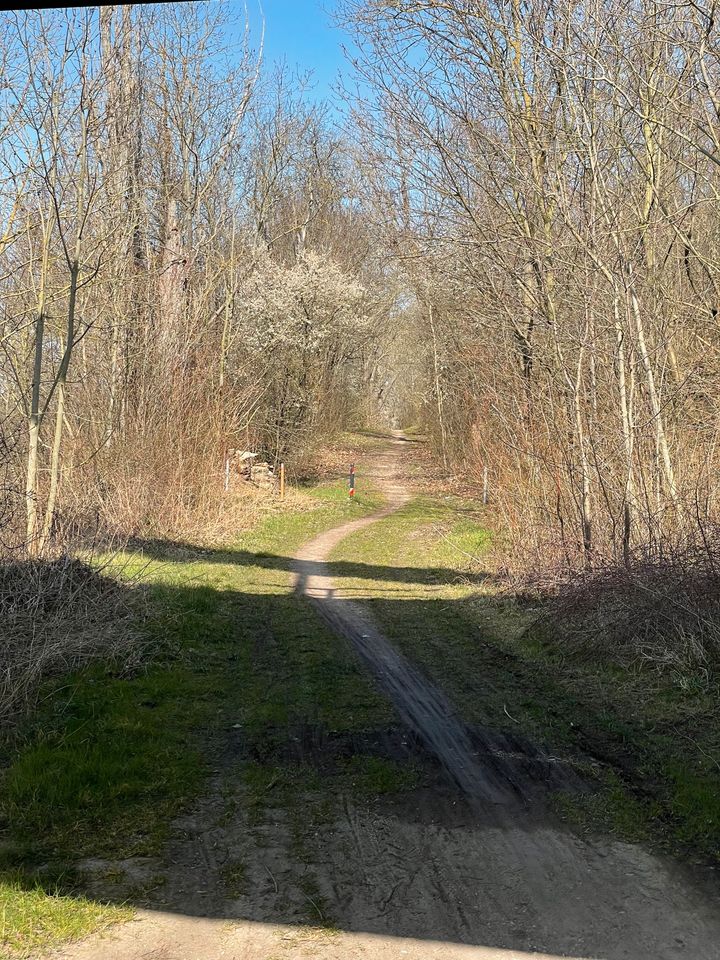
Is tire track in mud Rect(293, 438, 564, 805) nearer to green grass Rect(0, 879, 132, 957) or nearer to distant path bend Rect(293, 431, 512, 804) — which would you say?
distant path bend Rect(293, 431, 512, 804)

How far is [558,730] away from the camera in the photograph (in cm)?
649

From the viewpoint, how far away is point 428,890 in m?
4.14

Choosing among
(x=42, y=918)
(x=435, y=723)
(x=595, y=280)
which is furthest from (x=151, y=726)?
(x=595, y=280)

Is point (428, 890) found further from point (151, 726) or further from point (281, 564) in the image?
point (281, 564)

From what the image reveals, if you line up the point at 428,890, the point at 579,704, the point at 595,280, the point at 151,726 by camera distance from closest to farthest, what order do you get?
the point at 428,890 → the point at 151,726 → the point at 579,704 → the point at 595,280

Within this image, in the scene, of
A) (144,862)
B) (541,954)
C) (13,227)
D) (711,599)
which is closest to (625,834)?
(541,954)

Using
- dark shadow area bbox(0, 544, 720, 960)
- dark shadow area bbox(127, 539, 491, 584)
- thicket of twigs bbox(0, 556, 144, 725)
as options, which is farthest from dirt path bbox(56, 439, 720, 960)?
dark shadow area bbox(127, 539, 491, 584)

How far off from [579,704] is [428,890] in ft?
11.0

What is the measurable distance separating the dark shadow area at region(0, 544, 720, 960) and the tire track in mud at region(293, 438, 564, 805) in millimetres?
41

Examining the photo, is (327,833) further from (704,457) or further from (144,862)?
(704,457)

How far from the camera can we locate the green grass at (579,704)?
505 centimetres

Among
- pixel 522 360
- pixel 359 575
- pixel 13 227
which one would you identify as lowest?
pixel 359 575

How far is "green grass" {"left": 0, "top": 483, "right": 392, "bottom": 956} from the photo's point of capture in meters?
4.27

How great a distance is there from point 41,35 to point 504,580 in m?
9.52
